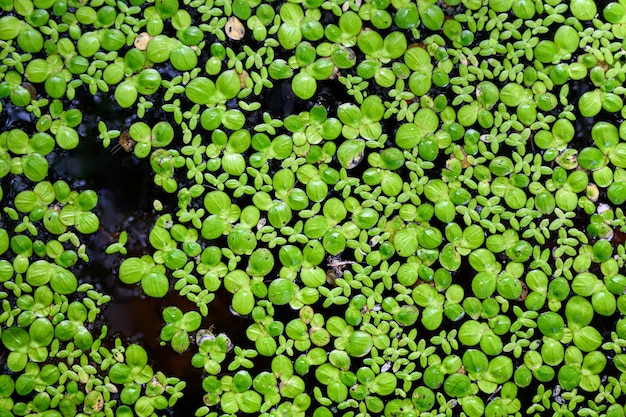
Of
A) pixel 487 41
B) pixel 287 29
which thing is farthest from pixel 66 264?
pixel 487 41

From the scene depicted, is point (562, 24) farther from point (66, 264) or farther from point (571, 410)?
point (66, 264)

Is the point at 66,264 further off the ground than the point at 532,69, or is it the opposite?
the point at 532,69

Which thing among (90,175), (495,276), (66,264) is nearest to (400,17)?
(495,276)

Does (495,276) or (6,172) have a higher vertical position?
(6,172)

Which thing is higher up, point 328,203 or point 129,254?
point 328,203

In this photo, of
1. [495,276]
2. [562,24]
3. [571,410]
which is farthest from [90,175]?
[571,410]

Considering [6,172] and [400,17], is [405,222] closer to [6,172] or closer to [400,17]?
[400,17]

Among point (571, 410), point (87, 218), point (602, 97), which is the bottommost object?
point (571, 410)

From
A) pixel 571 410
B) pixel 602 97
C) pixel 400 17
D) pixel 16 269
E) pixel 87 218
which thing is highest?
pixel 400 17
